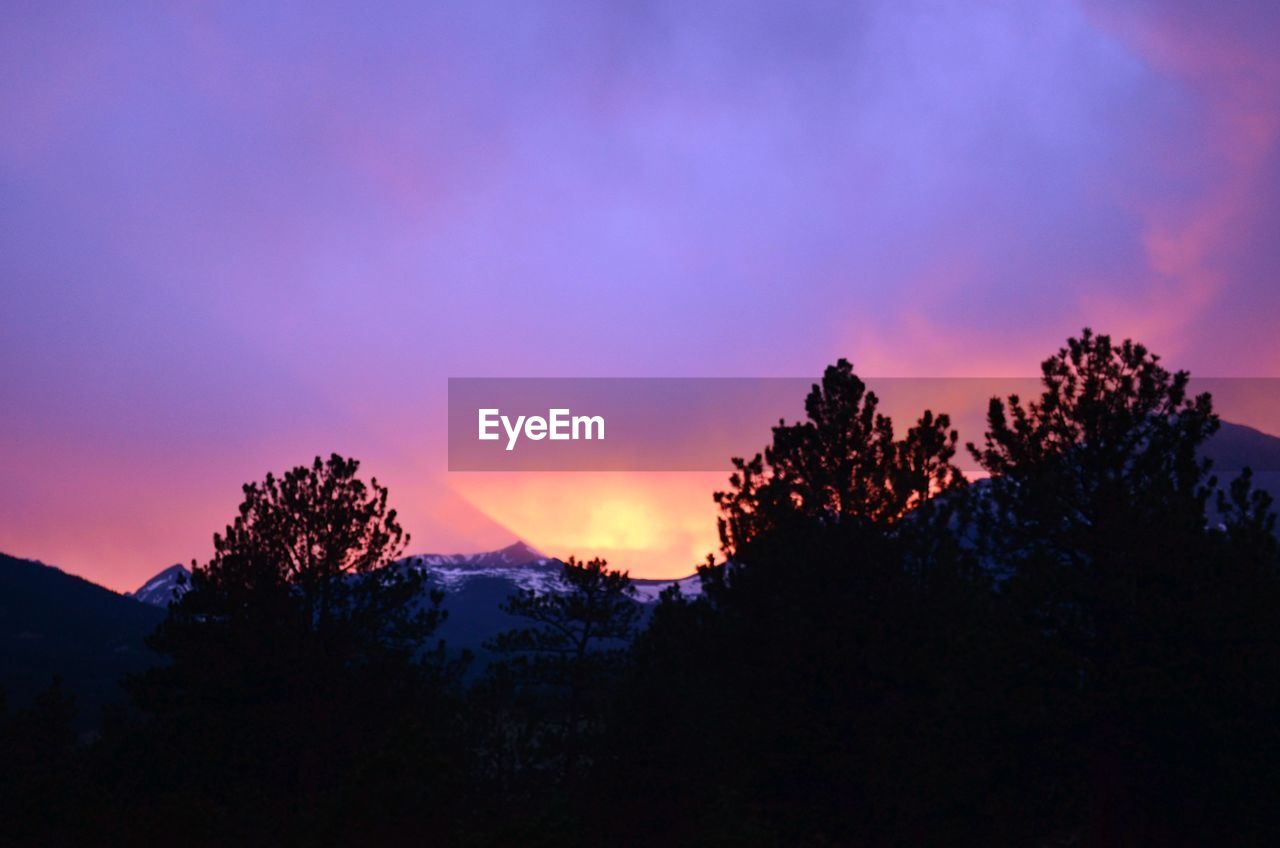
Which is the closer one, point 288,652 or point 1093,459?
point 1093,459

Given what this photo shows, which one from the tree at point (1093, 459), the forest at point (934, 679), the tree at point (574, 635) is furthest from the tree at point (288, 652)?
the tree at point (1093, 459)

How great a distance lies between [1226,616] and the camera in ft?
54.9

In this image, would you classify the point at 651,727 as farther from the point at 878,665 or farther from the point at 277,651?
the point at 277,651

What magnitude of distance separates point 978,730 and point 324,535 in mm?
19684

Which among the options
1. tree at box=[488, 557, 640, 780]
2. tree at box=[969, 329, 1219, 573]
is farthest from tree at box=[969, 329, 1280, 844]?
tree at box=[488, 557, 640, 780]

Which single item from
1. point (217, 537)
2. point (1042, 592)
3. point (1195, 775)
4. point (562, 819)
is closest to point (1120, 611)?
point (1042, 592)

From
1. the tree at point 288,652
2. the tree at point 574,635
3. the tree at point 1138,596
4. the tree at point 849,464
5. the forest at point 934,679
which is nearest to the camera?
the forest at point 934,679

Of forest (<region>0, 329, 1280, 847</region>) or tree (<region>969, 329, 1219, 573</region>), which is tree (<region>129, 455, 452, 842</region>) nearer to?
forest (<region>0, 329, 1280, 847</region>)

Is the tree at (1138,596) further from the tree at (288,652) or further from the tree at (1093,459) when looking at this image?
the tree at (288,652)

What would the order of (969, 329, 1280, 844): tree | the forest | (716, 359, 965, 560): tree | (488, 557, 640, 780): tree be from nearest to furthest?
the forest < (969, 329, 1280, 844): tree < (716, 359, 965, 560): tree < (488, 557, 640, 780): tree

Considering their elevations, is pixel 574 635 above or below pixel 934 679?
above

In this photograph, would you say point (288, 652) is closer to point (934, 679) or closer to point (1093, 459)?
point (934, 679)

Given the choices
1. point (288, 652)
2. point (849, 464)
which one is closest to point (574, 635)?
point (288, 652)

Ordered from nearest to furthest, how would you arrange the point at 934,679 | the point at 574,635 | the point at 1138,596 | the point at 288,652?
the point at 1138,596
the point at 934,679
the point at 288,652
the point at 574,635
